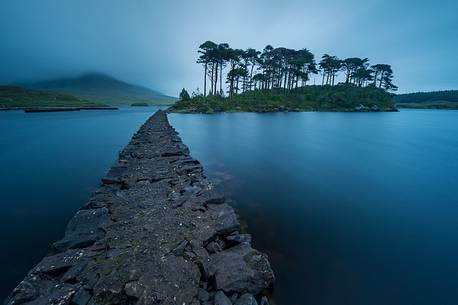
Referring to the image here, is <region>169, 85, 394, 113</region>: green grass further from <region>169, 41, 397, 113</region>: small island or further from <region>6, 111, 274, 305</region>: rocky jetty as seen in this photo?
<region>6, 111, 274, 305</region>: rocky jetty

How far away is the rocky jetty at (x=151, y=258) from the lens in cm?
287

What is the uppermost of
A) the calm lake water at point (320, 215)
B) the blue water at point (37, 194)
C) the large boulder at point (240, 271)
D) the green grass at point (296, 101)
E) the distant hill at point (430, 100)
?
the distant hill at point (430, 100)

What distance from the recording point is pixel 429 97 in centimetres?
12175

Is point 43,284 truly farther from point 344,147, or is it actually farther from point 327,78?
point 327,78

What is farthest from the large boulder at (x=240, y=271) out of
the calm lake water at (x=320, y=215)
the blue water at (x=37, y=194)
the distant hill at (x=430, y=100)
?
the distant hill at (x=430, y=100)

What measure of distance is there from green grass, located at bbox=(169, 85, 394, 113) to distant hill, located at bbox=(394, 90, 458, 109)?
5429cm

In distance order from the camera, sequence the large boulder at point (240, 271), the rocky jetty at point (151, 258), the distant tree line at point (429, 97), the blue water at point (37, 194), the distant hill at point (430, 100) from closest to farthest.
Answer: the rocky jetty at point (151, 258) < the large boulder at point (240, 271) < the blue water at point (37, 194) < the distant hill at point (430, 100) < the distant tree line at point (429, 97)

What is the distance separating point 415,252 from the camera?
473cm

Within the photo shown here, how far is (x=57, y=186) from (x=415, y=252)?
11.1m

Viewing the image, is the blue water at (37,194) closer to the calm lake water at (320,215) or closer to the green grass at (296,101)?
the calm lake water at (320,215)

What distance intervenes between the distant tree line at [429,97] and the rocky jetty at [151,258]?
516ft

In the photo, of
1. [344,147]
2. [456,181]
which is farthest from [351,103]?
[456,181]

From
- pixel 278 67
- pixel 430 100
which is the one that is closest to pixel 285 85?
pixel 278 67

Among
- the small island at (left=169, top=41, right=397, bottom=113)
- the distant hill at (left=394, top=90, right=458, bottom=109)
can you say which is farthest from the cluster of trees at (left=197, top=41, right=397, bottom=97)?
the distant hill at (left=394, top=90, right=458, bottom=109)
